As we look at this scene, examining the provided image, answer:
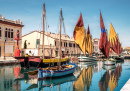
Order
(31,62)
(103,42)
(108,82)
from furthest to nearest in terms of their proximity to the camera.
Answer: (103,42)
(31,62)
(108,82)

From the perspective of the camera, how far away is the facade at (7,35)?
134ft

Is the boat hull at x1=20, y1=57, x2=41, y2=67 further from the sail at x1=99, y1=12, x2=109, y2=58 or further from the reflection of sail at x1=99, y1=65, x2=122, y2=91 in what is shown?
the sail at x1=99, y1=12, x2=109, y2=58

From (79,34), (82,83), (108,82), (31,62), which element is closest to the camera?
(82,83)

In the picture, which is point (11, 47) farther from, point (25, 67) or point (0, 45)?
point (25, 67)

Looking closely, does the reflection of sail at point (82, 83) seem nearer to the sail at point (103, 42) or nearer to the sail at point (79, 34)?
the sail at point (103, 42)

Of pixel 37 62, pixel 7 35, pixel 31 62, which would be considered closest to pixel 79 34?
pixel 7 35

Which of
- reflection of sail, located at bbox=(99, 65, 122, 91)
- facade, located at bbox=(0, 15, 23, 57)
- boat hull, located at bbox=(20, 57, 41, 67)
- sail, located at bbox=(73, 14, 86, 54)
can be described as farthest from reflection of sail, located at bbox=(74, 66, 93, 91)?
sail, located at bbox=(73, 14, 86, 54)

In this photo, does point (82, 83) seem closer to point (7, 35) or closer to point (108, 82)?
point (108, 82)

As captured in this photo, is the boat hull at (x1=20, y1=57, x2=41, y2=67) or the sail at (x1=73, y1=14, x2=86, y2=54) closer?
the boat hull at (x1=20, y1=57, x2=41, y2=67)

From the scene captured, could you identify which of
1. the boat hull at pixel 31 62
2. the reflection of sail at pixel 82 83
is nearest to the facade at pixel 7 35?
the boat hull at pixel 31 62

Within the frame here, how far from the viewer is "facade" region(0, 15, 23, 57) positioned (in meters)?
40.7

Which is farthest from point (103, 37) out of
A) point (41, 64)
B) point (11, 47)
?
point (11, 47)

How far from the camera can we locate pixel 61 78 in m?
21.7

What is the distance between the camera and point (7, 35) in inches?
1672
